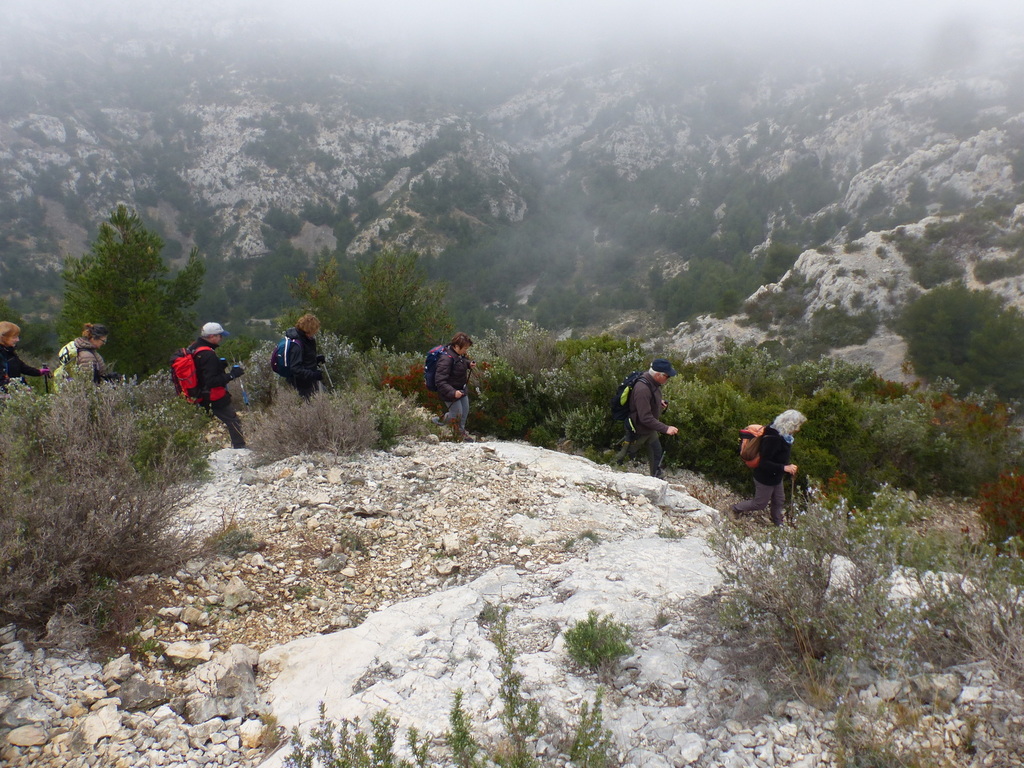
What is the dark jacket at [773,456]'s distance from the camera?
490 cm

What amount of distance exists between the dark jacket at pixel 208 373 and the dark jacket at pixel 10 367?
174 centimetres

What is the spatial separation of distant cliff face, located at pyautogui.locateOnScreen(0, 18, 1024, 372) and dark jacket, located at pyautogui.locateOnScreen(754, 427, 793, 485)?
98.9ft

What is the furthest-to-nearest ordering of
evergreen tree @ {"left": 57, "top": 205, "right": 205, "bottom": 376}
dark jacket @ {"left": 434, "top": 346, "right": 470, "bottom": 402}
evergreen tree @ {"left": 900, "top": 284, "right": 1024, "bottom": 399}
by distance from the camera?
1. evergreen tree @ {"left": 900, "top": 284, "right": 1024, "bottom": 399}
2. evergreen tree @ {"left": 57, "top": 205, "right": 205, "bottom": 376}
3. dark jacket @ {"left": 434, "top": 346, "right": 470, "bottom": 402}

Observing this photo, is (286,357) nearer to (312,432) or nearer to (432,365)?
(312,432)

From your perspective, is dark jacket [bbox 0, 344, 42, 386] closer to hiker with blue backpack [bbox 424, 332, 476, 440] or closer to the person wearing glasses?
the person wearing glasses

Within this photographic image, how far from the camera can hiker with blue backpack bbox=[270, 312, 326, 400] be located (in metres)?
6.11

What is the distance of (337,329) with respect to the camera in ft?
44.0

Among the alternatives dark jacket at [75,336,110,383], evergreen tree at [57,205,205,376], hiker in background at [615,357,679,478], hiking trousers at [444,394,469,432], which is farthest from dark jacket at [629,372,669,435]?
evergreen tree at [57,205,205,376]

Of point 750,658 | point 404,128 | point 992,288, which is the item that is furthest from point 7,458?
point 404,128

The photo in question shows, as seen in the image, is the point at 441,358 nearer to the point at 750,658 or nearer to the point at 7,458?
the point at 7,458

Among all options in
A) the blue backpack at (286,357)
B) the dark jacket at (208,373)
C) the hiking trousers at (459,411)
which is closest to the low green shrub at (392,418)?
the hiking trousers at (459,411)

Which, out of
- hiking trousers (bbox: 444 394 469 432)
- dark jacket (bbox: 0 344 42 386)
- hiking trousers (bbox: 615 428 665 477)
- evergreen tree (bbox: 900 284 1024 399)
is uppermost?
dark jacket (bbox: 0 344 42 386)

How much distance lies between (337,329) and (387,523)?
10076mm

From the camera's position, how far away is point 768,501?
504 centimetres
